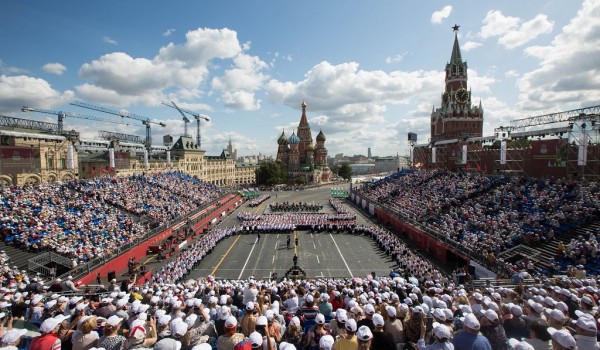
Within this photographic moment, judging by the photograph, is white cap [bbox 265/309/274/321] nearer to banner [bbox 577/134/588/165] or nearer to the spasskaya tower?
banner [bbox 577/134/588/165]

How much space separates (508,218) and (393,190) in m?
23.7

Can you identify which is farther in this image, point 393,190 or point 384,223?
point 393,190

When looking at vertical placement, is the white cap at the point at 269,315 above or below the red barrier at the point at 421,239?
above

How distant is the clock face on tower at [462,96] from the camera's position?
6594 centimetres

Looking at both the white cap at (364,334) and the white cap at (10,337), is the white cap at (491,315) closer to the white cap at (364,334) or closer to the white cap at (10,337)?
the white cap at (364,334)

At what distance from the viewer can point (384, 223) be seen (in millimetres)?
38531

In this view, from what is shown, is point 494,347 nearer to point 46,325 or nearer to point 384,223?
point 46,325

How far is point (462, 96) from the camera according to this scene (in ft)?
217

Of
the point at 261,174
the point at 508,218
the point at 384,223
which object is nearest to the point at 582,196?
the point at 508,218

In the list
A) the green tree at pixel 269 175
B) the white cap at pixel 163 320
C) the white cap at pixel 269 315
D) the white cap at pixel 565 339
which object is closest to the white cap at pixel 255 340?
the white cap at pixel 269 315

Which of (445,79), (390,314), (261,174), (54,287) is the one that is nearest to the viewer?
(390,314)

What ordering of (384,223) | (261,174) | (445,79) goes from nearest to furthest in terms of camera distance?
(384,223) < (445,79) < (261,174)

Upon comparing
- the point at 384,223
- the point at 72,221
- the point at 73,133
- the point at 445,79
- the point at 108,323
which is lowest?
the point at 384,223

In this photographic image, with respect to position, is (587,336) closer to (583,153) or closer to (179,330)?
(179,330)
